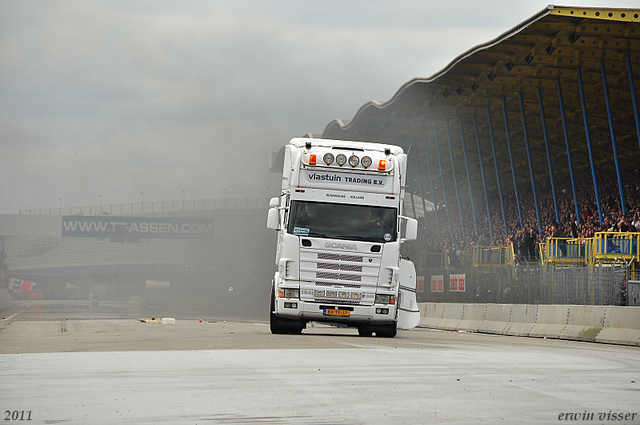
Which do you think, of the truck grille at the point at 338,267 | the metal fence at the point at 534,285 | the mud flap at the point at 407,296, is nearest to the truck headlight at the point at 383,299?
the truck grille at the point at 338,267

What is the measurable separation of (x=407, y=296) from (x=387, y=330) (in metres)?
1.18

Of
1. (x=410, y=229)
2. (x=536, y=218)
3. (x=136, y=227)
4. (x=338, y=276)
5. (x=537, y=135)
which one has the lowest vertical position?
(x=338, y=276)

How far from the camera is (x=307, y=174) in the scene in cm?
1719

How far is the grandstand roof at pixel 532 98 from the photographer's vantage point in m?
30.6

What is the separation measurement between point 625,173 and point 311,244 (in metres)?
28.7

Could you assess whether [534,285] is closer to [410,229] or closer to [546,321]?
[546,321]

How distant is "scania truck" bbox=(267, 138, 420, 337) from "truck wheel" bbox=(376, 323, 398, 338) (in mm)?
754

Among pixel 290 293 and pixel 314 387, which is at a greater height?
pixel 290 293

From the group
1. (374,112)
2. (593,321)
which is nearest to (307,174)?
(593,321)

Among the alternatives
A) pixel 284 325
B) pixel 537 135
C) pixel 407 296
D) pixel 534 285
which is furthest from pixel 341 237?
pixel 537 135

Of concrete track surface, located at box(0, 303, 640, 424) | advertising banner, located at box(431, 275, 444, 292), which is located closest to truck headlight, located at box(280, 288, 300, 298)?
concrete track surface, located at box(0, 303, 640, 424)

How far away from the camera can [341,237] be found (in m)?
16.9

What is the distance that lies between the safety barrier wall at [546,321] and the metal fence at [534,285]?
81 centimetres

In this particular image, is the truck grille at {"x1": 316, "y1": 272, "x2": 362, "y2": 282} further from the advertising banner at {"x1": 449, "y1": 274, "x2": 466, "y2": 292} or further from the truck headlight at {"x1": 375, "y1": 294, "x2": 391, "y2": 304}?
the advertising banner at {"x1": 449, "y1": 274, "x2": 466, "y2": 292}
